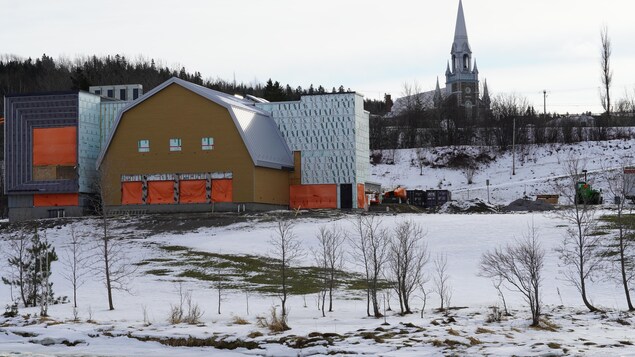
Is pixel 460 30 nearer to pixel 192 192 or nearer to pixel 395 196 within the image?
pixel 395 196

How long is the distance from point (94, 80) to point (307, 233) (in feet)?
338

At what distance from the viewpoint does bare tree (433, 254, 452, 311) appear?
32.2 meters

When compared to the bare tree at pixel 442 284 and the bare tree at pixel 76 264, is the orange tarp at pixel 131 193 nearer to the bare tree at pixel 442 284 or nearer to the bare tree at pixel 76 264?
the bare tree at pixel 76 264

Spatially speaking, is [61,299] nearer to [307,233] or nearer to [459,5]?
[307,233]

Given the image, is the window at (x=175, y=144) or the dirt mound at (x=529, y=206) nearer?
the dirt mound at (x=529, y=206)

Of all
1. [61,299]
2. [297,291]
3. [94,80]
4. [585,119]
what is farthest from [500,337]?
[94,80]

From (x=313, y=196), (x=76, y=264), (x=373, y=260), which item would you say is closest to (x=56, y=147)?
(x=313, y=196)

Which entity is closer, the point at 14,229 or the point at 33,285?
the point at 33,285

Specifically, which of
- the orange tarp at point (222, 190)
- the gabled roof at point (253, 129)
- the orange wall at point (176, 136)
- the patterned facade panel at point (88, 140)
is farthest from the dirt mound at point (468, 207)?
the patterned facade panel at point (88, 140)

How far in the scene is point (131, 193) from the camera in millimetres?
66500

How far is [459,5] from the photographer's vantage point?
503ft

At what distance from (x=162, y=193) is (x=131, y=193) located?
2.58m

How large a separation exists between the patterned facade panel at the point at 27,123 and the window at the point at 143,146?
588cm

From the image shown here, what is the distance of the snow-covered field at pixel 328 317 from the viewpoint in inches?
972
